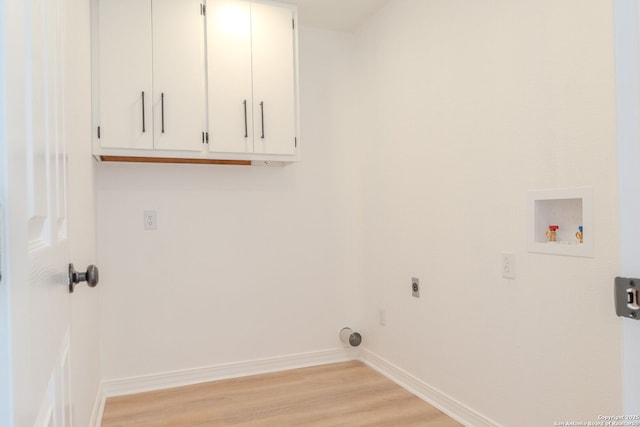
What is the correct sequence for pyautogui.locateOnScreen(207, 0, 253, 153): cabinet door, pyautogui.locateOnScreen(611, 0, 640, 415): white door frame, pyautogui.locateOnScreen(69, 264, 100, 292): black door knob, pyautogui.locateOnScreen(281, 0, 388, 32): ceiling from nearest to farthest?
pyautogui.locateOnScreen(611, 0, 640, 415): white door frame
pyautogui.locateOnScreen(69, 264, 100, 292): black door knob
pyautogui.locateOnScreen(207, 0, 253, 153): cabinet door
pyautogui.locateOnScreen(281, 0, 388, 32): ceiling

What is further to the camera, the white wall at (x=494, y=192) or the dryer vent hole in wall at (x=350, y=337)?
the dryer vent hole in wall at (x=350, y=337)

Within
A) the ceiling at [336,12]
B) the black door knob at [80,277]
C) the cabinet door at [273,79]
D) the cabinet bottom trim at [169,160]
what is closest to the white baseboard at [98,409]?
the black door knob at [80,277]

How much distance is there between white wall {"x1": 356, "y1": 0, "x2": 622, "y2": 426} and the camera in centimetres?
161

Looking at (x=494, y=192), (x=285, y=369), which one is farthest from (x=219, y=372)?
(x=494, y=192)

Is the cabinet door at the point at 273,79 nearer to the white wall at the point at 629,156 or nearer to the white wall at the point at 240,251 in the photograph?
the white wall at the point at 240,251

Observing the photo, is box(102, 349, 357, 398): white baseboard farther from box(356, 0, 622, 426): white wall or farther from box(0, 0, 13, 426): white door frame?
box(0, 0, 13, 426): white door frame

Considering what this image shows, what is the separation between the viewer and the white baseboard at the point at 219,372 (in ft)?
8.90

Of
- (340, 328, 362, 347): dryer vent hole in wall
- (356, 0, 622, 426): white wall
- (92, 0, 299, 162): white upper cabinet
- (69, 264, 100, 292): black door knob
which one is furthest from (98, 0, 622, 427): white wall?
(69, 264, 100, 292): black door knob

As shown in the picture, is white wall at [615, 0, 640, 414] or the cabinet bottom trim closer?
white wall at [615, 0, 640, 414]

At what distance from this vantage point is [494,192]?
2.07 meters

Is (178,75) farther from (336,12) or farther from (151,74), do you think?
(336,12)

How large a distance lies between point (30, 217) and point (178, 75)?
2.17 meters

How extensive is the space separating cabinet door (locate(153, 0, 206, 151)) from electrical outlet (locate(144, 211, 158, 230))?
0.54 m

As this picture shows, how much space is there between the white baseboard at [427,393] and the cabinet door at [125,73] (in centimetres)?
217
